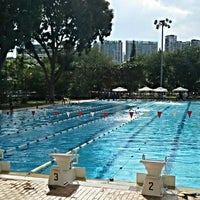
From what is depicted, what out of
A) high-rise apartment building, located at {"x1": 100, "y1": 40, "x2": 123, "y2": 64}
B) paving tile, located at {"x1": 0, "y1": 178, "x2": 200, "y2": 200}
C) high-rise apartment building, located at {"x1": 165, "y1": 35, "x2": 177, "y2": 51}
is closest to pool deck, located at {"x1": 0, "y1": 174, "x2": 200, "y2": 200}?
paving tile, located at {"x1": 0, "y1": 178, "x2": 200, "y2": 200}

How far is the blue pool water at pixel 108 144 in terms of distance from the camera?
30.1 feet

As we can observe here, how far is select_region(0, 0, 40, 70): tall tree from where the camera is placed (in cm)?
2434

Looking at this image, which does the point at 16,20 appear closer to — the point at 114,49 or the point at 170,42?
the point at 170,42

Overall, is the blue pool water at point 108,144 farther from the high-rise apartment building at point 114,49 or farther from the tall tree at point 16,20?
the high-rise apartment building at point 114,49

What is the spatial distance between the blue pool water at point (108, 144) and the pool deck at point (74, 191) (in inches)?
69.0

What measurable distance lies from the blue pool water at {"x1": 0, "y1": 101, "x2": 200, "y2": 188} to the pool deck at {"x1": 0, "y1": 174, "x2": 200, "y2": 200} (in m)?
1.75

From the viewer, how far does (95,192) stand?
611cm

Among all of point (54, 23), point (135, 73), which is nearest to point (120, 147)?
point (54, 23)

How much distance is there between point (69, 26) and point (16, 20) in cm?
928

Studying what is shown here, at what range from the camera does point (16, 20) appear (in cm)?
2470

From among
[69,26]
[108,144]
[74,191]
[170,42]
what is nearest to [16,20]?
[69,26]

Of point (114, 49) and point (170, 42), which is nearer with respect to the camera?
point (170, 42)

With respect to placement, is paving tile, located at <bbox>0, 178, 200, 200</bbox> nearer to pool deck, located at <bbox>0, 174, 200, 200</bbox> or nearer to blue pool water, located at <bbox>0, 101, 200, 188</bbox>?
pool deck, located at <bbox>0, 174, 200, 200</bbox>

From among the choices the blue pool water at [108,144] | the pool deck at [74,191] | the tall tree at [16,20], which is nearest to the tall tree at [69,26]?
the tall tree at [16,20]
